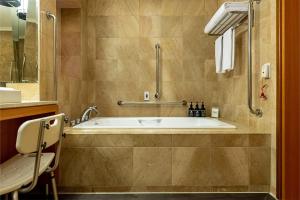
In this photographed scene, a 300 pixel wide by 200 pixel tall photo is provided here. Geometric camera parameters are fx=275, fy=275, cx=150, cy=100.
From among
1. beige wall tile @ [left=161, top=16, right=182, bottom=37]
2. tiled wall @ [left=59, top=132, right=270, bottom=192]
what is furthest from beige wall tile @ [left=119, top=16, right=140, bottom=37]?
tiled wall @ [left=59, top=132, right=270, bottom=192]

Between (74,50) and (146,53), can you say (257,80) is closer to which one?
(146,53)

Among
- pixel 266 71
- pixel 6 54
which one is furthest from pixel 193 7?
pixel 6 54

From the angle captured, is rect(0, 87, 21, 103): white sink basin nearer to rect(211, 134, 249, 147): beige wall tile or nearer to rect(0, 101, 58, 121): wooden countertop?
rect(0, 101, 58, 121): wooden countertop

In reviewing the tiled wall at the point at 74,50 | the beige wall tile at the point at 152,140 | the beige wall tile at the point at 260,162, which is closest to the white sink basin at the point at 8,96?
the beige wall tile at the point at 152,140

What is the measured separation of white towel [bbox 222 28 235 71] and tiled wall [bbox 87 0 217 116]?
68 centimetres

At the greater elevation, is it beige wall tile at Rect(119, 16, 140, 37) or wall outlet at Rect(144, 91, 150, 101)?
beige wall tile at Rect(119, 16, 140, 37)

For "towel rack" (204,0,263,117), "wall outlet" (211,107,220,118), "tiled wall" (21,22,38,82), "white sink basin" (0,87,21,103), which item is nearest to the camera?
"white sink basin" (0,87,21,103)

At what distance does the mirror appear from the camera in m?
2.02

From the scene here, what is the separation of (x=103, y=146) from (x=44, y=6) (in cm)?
119

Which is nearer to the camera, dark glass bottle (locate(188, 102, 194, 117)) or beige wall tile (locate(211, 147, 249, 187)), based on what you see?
beige wall tile (locate(211, 147, 249, 187))

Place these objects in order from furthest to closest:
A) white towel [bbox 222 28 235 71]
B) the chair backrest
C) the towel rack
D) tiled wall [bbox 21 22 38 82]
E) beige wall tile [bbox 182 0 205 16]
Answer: beige wall tile [bbox 182 0 205 16] < white towel [bbox 222 28 235 71] < the towel rack < tiled wall [bbox 21 22 38 82] < the chair backrest

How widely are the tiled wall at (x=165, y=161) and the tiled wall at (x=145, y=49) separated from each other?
1394 mm

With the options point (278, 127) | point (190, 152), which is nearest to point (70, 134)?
point (190, 152)

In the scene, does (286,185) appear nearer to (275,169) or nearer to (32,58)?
(275,169)
